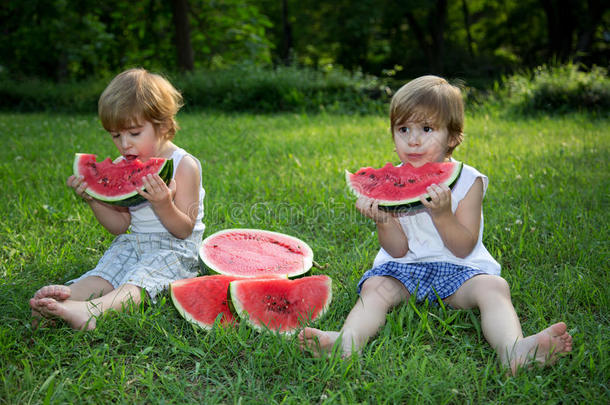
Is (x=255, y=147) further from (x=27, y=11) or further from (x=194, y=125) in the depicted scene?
(x=27, y=11)

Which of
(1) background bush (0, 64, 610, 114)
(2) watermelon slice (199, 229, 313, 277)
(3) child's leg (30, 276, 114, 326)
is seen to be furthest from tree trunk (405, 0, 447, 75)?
(3) child's leg (30, 276, 114, 326)

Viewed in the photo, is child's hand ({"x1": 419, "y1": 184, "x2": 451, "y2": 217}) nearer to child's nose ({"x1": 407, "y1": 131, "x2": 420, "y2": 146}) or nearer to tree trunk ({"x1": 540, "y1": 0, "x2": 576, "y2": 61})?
child's nose ({"x1": 407, "y1": 131, "x2": 420, "y2": 146})

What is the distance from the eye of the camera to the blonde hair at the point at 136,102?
2.76m

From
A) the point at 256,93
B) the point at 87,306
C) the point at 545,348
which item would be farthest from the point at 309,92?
the point at 545,348

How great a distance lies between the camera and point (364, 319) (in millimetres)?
2305

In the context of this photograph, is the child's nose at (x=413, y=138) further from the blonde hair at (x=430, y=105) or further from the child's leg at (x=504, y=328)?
the child's leg at (x=504, y=328)

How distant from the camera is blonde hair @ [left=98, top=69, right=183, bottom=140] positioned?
2.76 meters

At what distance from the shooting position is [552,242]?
3299 millimetres

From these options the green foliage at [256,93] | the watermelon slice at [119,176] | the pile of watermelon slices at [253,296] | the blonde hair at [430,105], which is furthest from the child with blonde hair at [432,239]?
the green foliage at [256,93]

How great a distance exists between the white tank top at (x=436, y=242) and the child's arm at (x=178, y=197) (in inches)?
44.8

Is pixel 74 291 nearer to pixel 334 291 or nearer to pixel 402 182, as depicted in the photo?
pixel 334 291

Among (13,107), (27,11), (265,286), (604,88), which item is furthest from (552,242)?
(13,107)

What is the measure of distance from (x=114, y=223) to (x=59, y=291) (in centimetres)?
77

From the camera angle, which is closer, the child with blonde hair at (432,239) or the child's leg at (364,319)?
the child's leg at (364,319)
